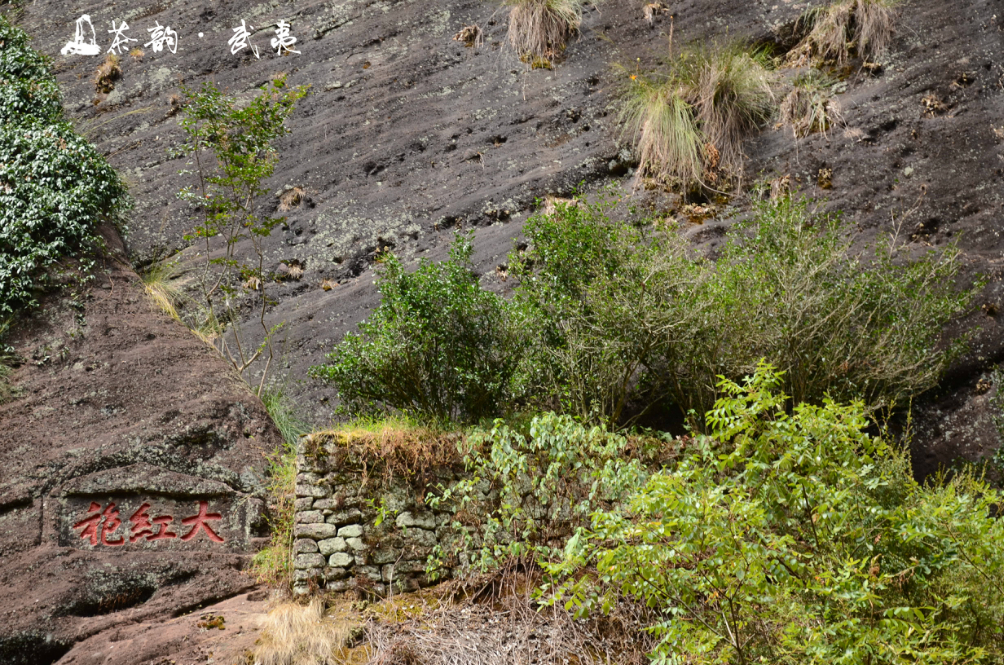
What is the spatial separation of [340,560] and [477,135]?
227 inches

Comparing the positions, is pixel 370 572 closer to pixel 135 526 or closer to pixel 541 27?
pixel 135 526

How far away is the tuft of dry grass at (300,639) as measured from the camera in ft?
16.8

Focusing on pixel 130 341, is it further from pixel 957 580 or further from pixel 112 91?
pixel 957 580

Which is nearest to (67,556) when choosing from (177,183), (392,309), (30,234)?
(392,309)

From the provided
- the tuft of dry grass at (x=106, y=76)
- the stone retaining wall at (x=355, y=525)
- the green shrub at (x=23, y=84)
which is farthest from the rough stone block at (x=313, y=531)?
the tuft of dry grass at (x=106, y=76)

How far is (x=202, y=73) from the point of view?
452 inches

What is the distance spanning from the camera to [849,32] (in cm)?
900

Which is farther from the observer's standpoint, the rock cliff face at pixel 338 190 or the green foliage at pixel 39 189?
the green foliage at pixel 39 189

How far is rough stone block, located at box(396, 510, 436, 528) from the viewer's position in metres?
5.95

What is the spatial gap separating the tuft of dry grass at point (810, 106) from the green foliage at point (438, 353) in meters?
4.28

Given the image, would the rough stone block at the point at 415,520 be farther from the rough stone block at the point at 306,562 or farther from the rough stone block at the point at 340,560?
the rough stone block at the point at 306,562

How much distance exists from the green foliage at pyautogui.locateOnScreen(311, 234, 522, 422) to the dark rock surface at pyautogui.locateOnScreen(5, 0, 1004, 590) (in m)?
1.88

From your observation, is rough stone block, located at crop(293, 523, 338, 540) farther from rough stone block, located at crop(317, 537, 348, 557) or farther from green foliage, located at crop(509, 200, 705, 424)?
green foliage, located at crop(509, 200, 705, 424)

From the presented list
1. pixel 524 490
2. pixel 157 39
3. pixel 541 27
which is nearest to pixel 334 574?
pixel 524 490
